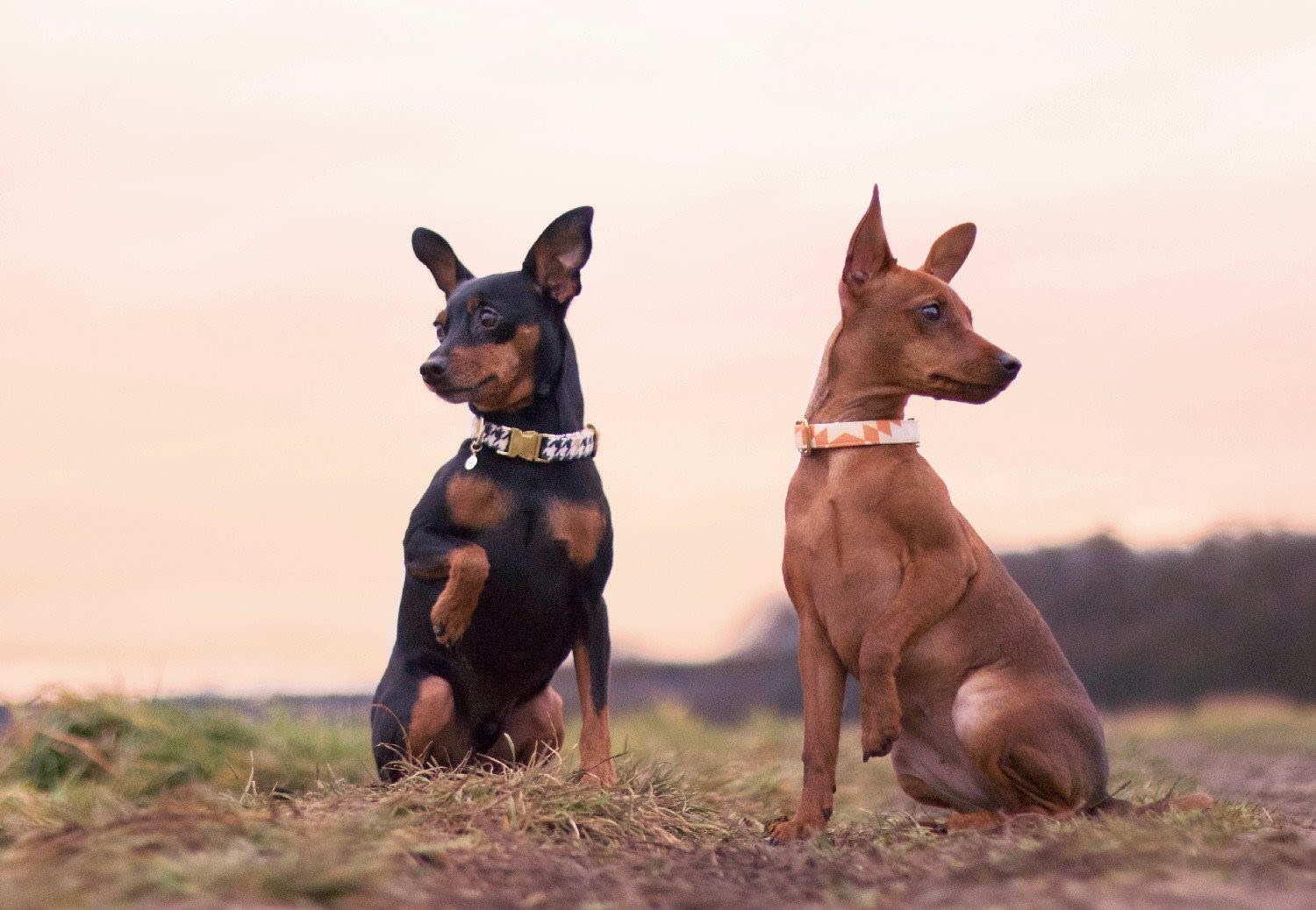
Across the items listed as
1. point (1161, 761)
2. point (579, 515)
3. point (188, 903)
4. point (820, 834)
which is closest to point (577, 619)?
point (579, 515)

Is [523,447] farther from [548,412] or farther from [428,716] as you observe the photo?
[428,716]

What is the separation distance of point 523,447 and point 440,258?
45.0 inches

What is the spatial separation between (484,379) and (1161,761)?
6.46 m

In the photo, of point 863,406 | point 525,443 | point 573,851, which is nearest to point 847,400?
point 863,406

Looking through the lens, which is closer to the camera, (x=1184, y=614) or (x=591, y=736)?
(x=591, y=736)

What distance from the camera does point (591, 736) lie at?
5660mm

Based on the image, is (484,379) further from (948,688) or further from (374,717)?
(948,688)

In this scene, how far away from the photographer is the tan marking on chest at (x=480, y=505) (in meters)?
5.64

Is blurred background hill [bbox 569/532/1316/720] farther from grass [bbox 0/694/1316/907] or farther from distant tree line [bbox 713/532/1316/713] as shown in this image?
grass [bbox 0/694/1316/907]

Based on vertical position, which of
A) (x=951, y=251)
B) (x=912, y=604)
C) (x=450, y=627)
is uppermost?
(x=951, y=251)

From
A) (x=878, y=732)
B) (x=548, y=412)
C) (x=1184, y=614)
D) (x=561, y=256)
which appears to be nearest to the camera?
(x=878, y=732)

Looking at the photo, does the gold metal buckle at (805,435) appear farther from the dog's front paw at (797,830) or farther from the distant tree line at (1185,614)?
the distant tree line at (1185,614)

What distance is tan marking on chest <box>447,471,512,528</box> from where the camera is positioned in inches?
222

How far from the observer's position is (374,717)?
5.79 m
